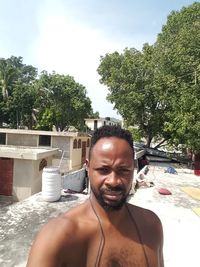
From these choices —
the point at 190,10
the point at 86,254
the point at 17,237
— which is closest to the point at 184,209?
the point at 17,237

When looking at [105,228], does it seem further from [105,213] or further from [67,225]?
[67,225]

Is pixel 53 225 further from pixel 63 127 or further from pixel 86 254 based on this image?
pixel 63 127

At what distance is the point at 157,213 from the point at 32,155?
840 centimetres

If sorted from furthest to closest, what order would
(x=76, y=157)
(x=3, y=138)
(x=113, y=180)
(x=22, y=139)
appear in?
(x=76, y=157), (x=3, y=138), (x=22, y=139), (x=113, y=180)

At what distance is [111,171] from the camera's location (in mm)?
1666

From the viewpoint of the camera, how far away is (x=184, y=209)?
9555 millimetres

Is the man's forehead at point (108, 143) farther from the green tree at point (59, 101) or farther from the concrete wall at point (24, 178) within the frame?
the green tree at point (59, 101)

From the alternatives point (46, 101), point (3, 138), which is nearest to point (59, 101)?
point (46, 101)

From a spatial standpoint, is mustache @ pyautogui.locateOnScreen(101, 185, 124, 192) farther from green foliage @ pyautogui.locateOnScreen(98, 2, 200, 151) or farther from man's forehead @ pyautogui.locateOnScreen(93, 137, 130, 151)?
green foliage @ pyautogui.locateOnScreen(98, 2, 200, 151)

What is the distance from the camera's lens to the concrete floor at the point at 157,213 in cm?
601

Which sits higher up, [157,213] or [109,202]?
[109,202]

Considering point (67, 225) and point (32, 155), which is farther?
point (32, 155)

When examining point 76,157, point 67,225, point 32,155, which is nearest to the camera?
point 67,225

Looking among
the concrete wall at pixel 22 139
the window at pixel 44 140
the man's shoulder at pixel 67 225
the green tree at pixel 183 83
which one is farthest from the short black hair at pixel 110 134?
the concrete wall at pixel 22 139
